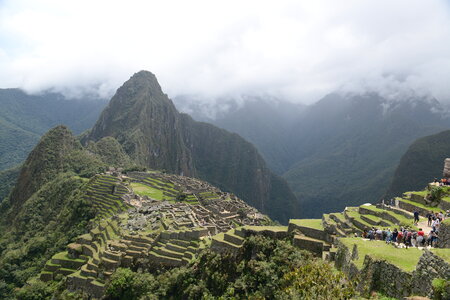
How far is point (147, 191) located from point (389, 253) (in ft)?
232

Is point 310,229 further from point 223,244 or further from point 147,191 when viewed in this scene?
point 147,191

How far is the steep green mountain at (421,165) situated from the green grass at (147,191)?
102352 mm

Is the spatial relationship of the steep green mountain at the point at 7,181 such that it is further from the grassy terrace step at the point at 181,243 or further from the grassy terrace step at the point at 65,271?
the grassy terrace step at the point at 181,243

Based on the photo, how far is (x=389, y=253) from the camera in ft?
52.0

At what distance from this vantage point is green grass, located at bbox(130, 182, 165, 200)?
253 feet

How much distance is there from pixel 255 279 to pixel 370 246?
972 cm

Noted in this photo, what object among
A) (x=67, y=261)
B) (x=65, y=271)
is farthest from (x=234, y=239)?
(x=67, y=261)

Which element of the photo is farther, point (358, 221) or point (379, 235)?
point (358, 221)

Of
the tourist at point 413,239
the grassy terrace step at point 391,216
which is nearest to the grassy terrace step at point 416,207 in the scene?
the grassy terrace step at point 391,216

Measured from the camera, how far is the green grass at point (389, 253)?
14.2m

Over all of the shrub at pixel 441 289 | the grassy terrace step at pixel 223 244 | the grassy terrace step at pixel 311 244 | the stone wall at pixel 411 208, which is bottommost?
the grassy terrace step at pixel 223 244

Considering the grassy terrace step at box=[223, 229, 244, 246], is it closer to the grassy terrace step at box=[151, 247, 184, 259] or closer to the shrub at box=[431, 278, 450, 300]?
the grassy terrace step at box=[151, 247, 184, 259]

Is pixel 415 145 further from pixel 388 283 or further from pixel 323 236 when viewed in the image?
pixel 388 283

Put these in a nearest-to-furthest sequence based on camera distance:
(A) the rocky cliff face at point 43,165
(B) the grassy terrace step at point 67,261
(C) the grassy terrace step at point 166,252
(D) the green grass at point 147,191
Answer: (C) the grassy terrace step at point 166,252, (B) the grassy terrace step at point 67,261, (D) the green grass at point 147,191, (A) the rocky cliff face at point 43,165
